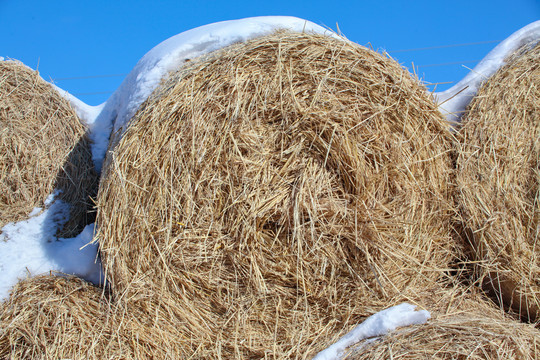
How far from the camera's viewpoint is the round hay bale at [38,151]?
219 centimetres

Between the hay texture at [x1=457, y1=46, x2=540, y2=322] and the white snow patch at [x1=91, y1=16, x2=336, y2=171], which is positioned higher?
the white snow patch at [x1=91, y1=16, x2=336, y2=171]

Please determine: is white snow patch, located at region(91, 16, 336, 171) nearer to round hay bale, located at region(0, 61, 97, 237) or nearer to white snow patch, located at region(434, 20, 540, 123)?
round hay bale, located at region(0, 61, 97, 237)

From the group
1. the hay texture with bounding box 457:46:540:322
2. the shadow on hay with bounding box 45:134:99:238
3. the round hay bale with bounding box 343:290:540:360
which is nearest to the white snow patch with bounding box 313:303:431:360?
the round hay bale with bounding box 343:290:540:360

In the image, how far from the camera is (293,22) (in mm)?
2004

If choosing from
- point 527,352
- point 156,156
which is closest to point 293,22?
point 156,156

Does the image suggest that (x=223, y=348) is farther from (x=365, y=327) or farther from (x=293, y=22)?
(x=293, y=22)

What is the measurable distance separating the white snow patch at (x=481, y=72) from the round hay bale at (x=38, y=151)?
1.84 meters

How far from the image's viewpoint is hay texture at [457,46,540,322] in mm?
1746

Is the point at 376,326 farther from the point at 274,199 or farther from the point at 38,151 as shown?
the point at 38,151

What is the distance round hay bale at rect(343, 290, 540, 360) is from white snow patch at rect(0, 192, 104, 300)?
1089 millimetres

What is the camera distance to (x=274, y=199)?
5.64ft

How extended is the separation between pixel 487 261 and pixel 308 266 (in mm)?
734

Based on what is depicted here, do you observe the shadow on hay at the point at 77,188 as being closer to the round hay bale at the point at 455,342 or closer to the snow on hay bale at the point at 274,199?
the snow on hay bale at the point at 274,199

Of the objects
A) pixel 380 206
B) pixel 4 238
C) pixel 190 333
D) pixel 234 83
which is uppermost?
pixel 234 83
